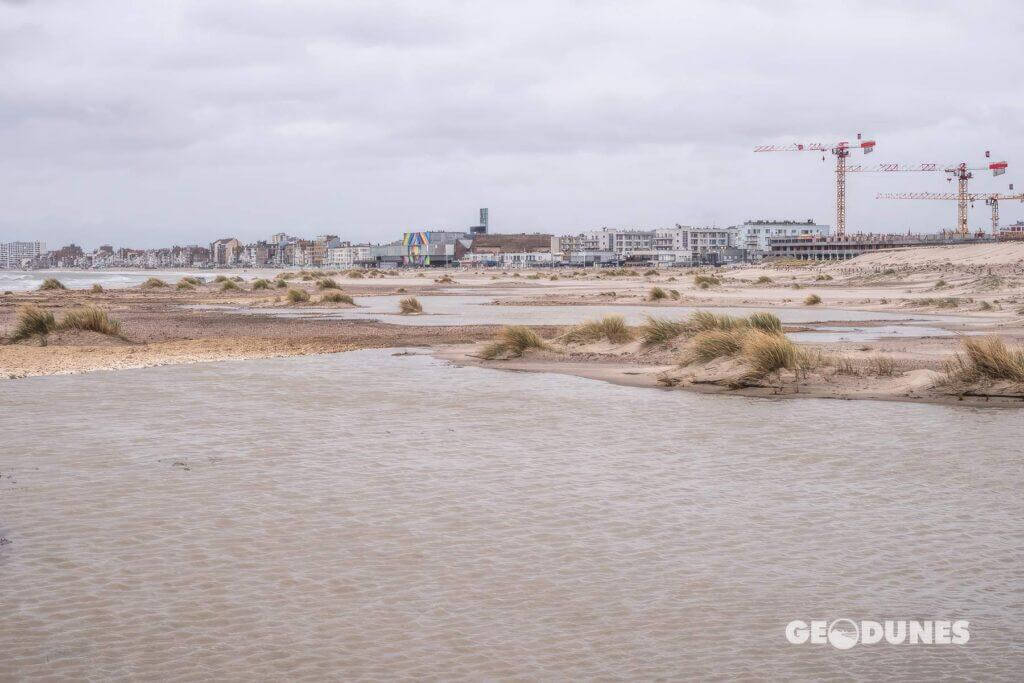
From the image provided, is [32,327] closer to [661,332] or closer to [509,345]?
[509,345]

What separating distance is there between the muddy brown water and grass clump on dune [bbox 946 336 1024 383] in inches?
59.3

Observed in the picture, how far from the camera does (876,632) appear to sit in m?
6.03

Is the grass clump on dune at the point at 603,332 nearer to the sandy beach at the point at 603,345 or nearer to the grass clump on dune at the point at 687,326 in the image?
the sandy beach at the point at 603,345

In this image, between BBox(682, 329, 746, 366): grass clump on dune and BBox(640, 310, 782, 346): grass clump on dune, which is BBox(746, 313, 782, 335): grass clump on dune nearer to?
BBox(640, 310, 782, 346): grass clump on dune

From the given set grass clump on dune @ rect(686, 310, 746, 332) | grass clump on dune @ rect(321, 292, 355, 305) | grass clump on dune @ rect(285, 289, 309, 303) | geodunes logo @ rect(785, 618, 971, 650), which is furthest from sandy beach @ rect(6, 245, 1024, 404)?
geodunes logo @ rect(785, 618, 971, 650)

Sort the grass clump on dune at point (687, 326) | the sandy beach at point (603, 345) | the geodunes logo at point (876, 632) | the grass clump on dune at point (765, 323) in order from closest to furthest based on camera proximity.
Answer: the geodunes logo at point (876, 632), the sandy beach at point (603, 345), the grass clump on dune at point (765, 323), the grass clump on dune at point (687, 326)

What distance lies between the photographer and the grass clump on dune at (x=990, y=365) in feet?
50.2

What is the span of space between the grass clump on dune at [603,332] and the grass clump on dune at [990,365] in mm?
8937

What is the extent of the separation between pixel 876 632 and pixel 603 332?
59.6 feet

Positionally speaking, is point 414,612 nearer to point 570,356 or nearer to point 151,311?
point 570,356

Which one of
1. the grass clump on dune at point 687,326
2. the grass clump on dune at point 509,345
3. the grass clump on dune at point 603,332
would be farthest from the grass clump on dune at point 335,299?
the grass clump on dune at point 687,326

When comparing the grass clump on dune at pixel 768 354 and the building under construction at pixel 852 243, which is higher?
the building under construction at pixel 852 243

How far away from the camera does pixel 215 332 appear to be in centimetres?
3034

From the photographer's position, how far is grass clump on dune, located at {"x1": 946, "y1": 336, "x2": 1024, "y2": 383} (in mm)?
15312
